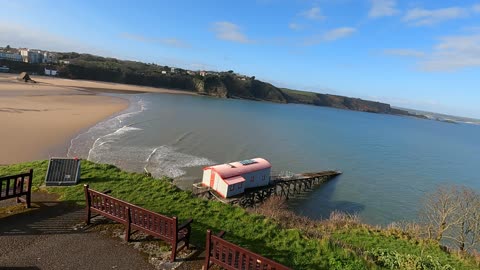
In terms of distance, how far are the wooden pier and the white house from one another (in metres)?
0.46

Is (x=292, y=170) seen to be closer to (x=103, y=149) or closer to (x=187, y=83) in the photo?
(x=103, y=149)

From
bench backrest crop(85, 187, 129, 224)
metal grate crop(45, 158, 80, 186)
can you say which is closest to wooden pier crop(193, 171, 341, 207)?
metal grate crop(45, 158, 80, 186)

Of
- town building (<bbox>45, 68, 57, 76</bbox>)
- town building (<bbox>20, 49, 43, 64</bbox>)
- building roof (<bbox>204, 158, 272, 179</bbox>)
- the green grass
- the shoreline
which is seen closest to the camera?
the green grass

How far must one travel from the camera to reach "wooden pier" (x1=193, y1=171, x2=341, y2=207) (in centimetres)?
2442

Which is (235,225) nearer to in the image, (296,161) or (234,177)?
(234,177)

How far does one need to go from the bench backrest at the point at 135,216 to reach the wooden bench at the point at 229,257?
1068 mm

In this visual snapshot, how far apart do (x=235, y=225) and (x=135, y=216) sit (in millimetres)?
3699

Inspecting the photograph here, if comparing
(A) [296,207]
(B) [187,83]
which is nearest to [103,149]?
(A) [296,207]

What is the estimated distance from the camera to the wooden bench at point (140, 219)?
794cm

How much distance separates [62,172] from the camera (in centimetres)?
1314

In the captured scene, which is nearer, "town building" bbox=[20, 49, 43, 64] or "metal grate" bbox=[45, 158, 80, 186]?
"metal grate" bbox=[45, 158, 80, 186]

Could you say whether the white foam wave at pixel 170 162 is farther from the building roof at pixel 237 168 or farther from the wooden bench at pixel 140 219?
the wooden bench at pixel 140 219

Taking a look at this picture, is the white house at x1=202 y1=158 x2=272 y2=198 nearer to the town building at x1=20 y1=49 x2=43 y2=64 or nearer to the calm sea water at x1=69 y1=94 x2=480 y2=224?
the calm sea water at x1=69 y1=94 x2=480 y2=224

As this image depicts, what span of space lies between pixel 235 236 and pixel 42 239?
5534 mm
